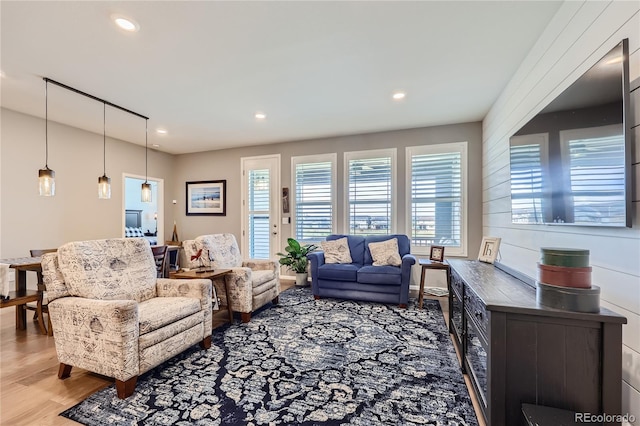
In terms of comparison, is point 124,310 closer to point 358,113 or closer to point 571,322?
point 571,322

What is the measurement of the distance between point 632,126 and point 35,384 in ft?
13.1

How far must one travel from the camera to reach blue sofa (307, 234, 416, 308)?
3.74 meters

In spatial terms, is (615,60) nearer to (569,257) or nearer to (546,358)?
(569,257)

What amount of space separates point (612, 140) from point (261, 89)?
3.01 metres

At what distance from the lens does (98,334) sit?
1.92 m

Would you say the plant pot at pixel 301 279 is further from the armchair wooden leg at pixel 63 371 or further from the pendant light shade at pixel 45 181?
the pendant light shade at pixel 45 181

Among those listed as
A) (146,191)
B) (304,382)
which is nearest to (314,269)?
(304,382)

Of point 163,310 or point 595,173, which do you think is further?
point 163,310

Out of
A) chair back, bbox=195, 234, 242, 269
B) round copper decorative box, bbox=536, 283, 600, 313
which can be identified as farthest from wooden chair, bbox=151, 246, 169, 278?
round copper decorative box, bbox=536, 283, 600, 313

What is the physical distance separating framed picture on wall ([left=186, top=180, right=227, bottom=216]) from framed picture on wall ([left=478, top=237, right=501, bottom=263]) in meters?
4.96

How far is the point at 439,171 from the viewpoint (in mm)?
4555

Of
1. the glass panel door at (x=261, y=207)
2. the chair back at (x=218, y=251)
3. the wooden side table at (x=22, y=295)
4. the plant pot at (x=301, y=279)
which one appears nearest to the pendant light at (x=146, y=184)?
the chair back at (x=218, y=251)

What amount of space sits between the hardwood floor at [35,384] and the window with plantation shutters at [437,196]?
3.03m

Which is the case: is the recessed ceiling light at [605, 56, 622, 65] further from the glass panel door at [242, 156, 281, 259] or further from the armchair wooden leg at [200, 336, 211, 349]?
the glass panel door at [242, 156, 281, 259]
